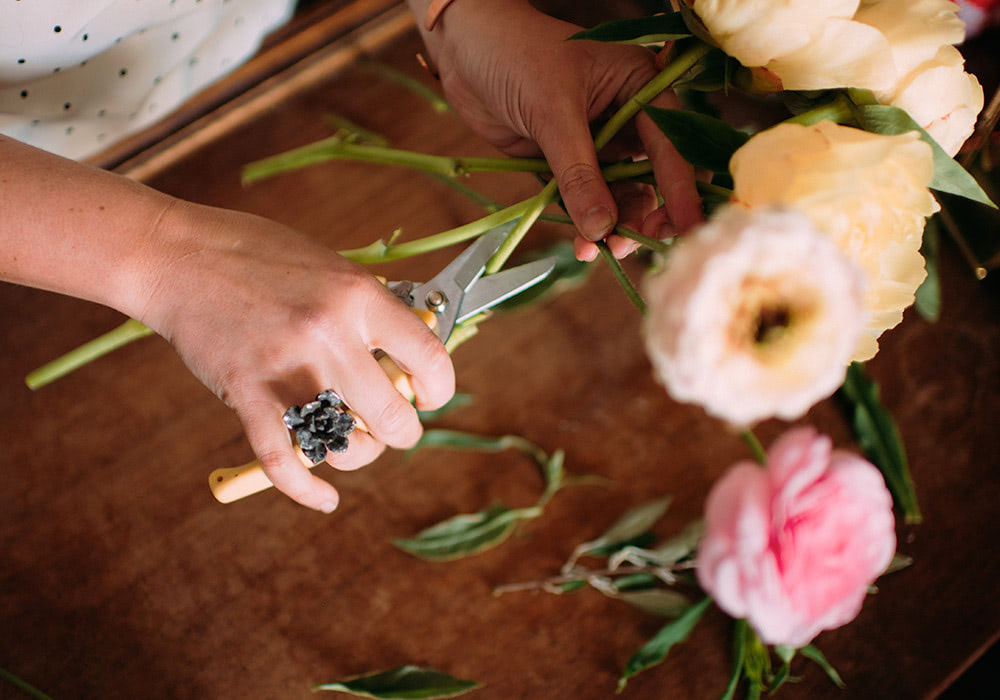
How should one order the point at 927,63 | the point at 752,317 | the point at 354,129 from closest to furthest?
the point at 752,317 < the point at 927,63 < the point at 354,129

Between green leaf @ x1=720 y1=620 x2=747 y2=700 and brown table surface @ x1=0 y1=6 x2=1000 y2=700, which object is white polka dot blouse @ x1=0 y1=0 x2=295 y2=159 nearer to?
brown table surface @ x1=0 y1=6 x2=1000 y2=700

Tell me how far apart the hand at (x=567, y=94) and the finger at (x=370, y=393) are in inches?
5.7

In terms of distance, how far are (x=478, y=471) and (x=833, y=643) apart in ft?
0.97

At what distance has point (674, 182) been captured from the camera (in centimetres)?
35

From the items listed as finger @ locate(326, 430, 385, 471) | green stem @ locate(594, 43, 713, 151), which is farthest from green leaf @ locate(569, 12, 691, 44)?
finger @ locate(326, 430, 385, 471)

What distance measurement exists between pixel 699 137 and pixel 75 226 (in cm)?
34

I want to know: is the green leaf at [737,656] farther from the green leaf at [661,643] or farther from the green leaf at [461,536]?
the green leaf at [461,536]

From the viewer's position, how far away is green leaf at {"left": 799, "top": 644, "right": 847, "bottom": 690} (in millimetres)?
474

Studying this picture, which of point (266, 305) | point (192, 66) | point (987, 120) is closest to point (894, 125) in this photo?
point (987, 120)

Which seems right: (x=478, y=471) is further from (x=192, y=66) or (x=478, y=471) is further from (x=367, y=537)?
(x=192, y=66)

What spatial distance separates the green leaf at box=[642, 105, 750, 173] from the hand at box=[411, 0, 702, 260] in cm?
4

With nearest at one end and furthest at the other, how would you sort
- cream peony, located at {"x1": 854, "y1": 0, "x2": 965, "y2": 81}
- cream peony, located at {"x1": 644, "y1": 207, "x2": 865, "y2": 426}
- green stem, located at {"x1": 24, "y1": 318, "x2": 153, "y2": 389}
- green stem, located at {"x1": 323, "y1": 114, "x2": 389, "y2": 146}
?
1. cream peony, located at {"x1": 644, "y1": 207, "x2": 865, "y2": 426}
2. cream peony, located at {"x1": 854, "y1": 0, "x2": 965, "y2": 81}
3. green stem, located at {"x1": 24, "y1": 318, "x2": 153, "y2": 389}
4. green stem, located at {"x1": 323, "y1": 114, "x2": 389, "y2": 146}

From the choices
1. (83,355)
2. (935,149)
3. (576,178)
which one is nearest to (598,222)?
(576,178)

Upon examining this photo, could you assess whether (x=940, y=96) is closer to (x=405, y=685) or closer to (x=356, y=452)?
(x=356, y=452)
